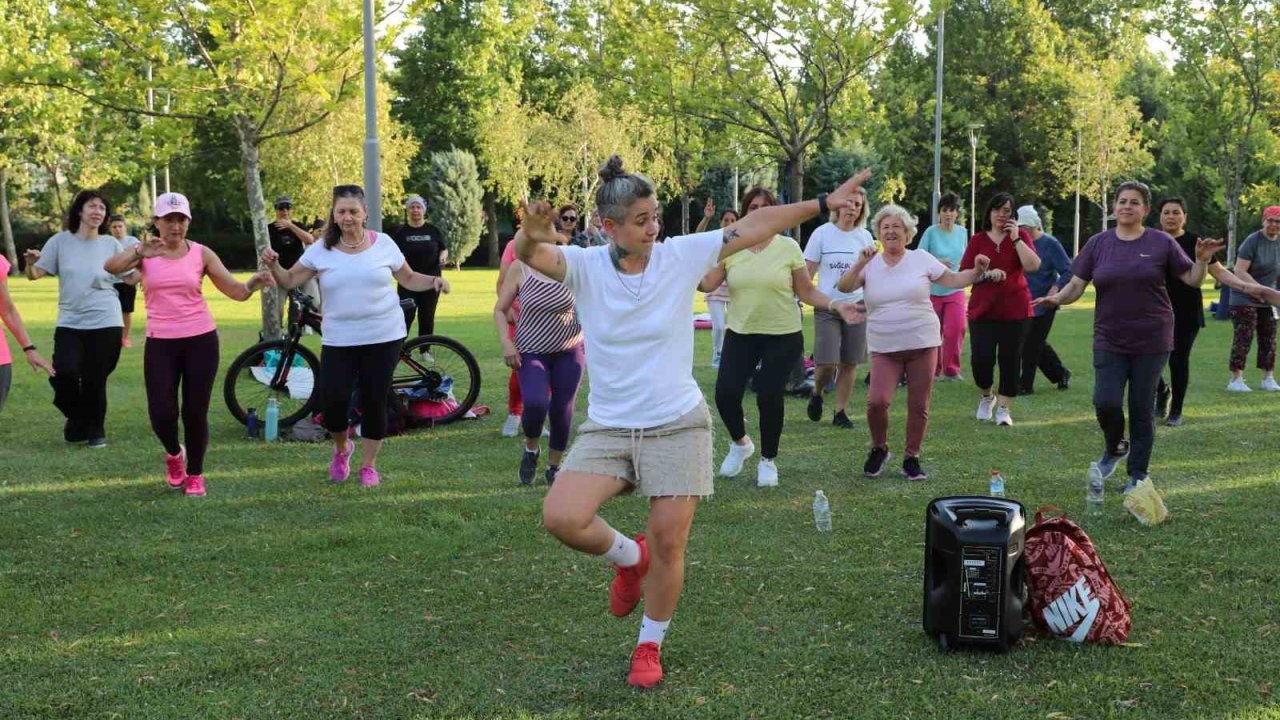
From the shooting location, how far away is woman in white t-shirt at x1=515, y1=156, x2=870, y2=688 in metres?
4.30

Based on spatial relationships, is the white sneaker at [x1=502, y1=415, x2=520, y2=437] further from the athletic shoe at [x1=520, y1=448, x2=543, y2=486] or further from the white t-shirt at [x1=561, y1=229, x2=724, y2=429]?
the white t-shirt at [x1=561, y1=229, x2=724, y2=429]

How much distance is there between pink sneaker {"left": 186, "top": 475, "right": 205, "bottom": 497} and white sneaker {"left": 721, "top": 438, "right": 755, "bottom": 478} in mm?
3508

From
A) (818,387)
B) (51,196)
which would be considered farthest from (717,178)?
(818,387)

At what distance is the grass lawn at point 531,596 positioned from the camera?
4.24m

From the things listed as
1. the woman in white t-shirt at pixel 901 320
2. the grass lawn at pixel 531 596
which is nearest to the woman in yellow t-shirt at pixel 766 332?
the woman in white t-shirt at pixel 901 320

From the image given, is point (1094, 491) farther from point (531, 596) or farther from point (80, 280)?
point (80, 280)

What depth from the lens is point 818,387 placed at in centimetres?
1052

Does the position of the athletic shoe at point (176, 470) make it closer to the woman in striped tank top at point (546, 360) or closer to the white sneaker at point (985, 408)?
the woman in striped tank top at point (546, 360)

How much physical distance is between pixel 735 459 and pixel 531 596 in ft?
9.92

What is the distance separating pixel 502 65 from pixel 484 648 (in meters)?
54.9

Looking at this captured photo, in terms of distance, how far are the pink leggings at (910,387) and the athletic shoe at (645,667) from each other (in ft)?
12.3

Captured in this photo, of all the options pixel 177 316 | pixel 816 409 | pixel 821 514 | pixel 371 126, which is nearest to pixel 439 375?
pixel 177 316

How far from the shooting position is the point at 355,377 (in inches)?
303

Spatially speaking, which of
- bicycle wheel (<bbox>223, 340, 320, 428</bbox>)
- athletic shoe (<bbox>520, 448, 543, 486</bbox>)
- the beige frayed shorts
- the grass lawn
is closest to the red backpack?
the grass lawn
